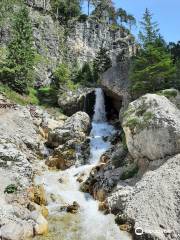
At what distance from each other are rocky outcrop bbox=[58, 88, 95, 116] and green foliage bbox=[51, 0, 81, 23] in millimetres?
33743

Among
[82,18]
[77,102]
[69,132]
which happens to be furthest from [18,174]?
[82,18]

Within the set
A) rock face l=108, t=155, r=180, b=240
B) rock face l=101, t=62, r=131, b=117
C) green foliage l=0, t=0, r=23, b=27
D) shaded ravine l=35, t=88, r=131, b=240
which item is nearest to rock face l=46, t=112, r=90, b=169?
shaded ravine l=35, t=88, r=131, b=240

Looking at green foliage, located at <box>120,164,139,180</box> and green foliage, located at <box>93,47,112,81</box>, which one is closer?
green foliage, located at <box>120,164,139,180</box>

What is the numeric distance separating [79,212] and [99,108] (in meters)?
28.4

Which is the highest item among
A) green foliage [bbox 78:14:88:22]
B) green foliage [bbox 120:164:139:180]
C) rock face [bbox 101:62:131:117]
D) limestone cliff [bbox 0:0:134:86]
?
green foliage [bbox 78:14:88:22]

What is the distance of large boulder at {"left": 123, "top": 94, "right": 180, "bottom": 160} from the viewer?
30547mm

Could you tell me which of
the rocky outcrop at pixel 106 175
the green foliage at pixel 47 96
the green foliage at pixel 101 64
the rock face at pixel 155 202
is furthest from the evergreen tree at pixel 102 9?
the rock face at pixel 155 202

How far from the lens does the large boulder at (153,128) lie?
30.5 meters

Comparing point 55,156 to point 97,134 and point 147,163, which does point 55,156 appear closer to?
point 97,134

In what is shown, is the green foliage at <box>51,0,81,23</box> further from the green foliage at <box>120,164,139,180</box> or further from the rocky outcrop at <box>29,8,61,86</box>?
the green foliage at <box>120,164,139,180</box>

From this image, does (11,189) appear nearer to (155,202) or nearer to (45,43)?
(155,202)

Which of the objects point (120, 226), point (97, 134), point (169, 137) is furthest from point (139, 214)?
point (97, 134)

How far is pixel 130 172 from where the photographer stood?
106ft

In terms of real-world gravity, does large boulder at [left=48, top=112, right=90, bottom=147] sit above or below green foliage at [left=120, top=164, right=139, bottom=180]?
above
